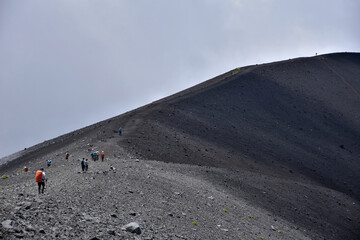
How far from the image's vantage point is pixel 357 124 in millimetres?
86000

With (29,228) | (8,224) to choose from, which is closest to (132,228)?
(29,228)

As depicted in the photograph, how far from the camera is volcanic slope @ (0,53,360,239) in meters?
29.2

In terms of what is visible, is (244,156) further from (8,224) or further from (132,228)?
(8,224)

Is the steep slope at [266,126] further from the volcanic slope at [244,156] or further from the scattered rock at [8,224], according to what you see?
the scattered rock at [8,224]

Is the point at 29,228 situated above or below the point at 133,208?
above

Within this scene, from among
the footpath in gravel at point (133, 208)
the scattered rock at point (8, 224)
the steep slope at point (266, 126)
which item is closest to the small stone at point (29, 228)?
the footpath in gravel at point (133, 208)

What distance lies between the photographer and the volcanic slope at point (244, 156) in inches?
1152

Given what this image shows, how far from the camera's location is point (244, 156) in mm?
60750

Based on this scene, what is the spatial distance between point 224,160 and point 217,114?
1958 cm

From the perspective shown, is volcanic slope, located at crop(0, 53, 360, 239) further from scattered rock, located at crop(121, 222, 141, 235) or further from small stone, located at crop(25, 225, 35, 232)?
small stone, located at crop(25, 225, 35, 232)

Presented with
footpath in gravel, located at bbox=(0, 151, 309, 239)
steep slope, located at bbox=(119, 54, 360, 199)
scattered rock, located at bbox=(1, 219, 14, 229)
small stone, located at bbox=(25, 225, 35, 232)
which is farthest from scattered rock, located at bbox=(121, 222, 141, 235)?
steep slope, located at bbox=(119, 54, 360, 199)

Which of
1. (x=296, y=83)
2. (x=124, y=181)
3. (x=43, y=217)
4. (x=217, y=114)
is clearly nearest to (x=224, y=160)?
(x=217, y=114)

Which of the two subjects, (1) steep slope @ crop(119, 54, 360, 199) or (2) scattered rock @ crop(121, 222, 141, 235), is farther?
(1) steep slope @ crop(119, 54, 360, 199)

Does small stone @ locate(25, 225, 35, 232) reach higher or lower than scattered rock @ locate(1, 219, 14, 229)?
lower
